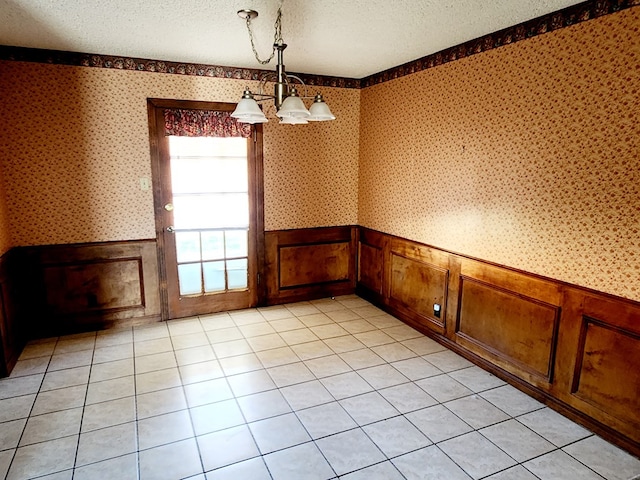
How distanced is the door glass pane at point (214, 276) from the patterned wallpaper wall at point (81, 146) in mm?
675

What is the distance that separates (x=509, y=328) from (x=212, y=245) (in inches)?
115

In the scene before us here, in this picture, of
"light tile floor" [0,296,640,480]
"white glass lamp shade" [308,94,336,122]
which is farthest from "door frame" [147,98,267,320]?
"white glass lamp shade" [308,94,336,122]

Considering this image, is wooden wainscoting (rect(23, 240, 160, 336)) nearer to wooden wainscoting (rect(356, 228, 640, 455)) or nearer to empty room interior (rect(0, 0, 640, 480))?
empty room interior (rect(0, 0, 640, 480))

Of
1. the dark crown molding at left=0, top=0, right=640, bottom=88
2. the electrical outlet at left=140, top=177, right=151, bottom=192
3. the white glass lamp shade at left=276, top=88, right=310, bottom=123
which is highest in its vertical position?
the dark crown molding at left=0, top=0, right=640, bottom=88

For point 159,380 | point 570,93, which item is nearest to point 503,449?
point 570,93

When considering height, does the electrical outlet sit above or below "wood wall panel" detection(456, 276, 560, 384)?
above

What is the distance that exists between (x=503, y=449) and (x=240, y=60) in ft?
12.4

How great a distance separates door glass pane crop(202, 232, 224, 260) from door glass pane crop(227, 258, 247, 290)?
0.53ft

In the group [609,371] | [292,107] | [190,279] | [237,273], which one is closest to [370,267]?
[237,273]

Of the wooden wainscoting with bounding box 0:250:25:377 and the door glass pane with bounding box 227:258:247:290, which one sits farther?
the door glass pane with bounding box 227:258:247:290

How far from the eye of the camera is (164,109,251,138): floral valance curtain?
4.00 metres

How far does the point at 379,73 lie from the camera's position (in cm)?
440

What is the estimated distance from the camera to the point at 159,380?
3088mm

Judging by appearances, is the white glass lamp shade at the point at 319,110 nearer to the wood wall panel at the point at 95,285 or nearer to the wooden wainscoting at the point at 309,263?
the wooden wainscoting at the point at 309,263
